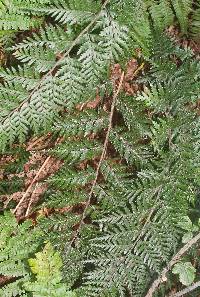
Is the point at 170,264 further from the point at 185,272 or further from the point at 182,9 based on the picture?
the point at 182,9

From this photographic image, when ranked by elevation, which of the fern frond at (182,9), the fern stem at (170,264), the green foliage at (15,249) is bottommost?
the fern stem at (170,264)

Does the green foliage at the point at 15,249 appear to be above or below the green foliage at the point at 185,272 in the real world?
above

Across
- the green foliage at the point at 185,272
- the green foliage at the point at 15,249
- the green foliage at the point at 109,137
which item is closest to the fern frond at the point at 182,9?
the green foliage at the point at 109,137

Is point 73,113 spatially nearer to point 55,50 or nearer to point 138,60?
point 55,50

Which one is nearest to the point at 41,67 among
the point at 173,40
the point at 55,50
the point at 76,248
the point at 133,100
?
the point at 55,50

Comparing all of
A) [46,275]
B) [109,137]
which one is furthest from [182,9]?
[46,275]

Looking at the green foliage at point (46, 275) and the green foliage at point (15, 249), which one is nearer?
the green foliage at point (46, 275)

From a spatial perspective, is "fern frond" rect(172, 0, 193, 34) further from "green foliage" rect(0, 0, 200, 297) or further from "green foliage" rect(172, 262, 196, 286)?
"green foliage" rect(172, 262, 196, 286)

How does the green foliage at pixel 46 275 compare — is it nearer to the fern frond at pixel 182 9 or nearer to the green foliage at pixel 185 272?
the green foliage at pixel 185 272

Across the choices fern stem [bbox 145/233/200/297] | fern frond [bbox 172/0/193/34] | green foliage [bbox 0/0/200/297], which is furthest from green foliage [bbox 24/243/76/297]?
fern frond [bbox 172/0/193/34]

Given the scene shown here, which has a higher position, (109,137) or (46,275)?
(109,137)

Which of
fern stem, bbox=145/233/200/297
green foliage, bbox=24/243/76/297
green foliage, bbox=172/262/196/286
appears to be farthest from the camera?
fern stem, bbox=145/233/200/297
